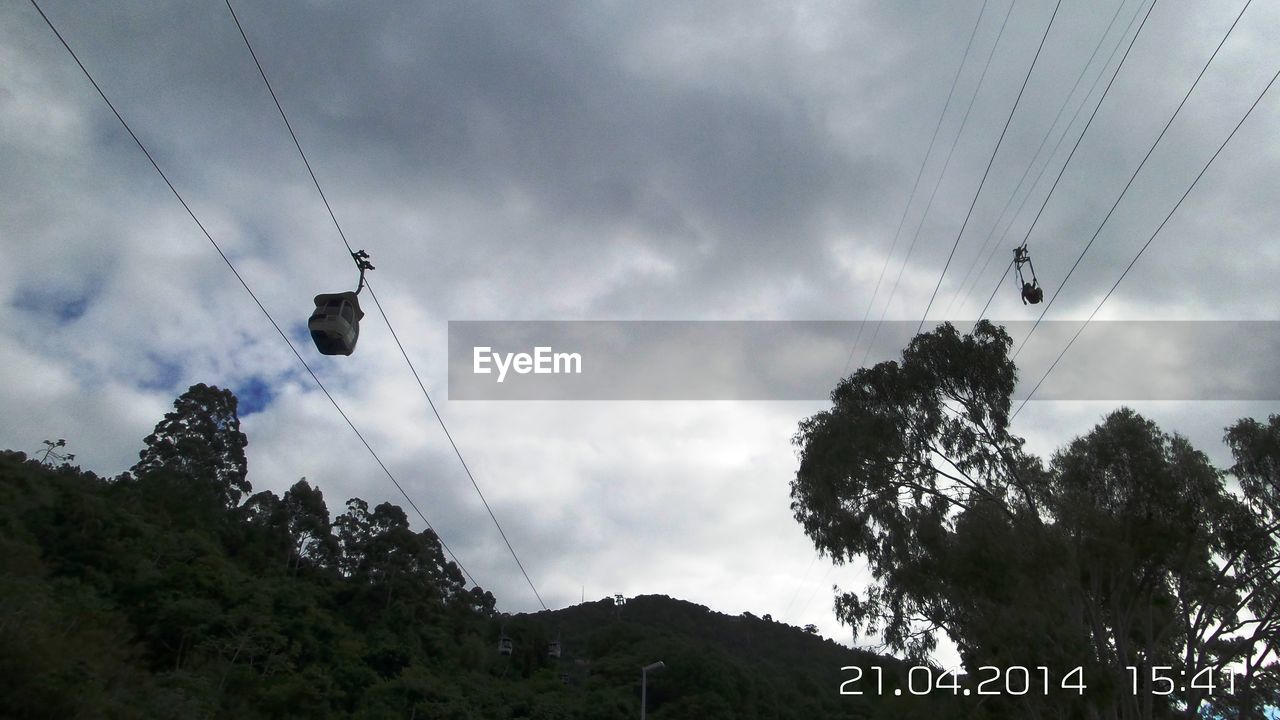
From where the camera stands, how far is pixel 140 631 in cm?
4388

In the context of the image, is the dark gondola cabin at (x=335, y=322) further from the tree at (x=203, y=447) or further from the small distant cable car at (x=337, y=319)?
the tree at (x=203, y=447)

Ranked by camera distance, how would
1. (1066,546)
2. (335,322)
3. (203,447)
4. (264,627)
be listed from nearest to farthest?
1. (335,322)
2. (1066,546)
3. (264,627)
4. (203,447)

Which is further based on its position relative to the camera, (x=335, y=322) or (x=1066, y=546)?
(x=1066, y=546)

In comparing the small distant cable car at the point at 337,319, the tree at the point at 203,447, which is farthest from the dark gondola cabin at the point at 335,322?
the tree at the point at 203,447

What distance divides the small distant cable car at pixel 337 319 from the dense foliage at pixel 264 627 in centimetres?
1950

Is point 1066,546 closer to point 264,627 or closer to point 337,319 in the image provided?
point 337,319

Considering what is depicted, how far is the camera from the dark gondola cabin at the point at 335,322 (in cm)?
1162

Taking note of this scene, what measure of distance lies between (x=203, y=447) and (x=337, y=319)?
69242 millimetres

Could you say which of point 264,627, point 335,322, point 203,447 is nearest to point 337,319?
point 335,322

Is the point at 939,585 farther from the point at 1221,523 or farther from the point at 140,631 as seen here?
the point at 140,631

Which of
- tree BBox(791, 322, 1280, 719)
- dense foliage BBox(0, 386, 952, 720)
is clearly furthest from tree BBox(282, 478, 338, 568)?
tree BBox(791, 322, 1280, 719)

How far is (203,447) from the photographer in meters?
70.8

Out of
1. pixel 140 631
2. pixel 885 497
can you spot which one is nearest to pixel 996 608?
pixel 885 497

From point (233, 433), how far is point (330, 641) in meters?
26.8
